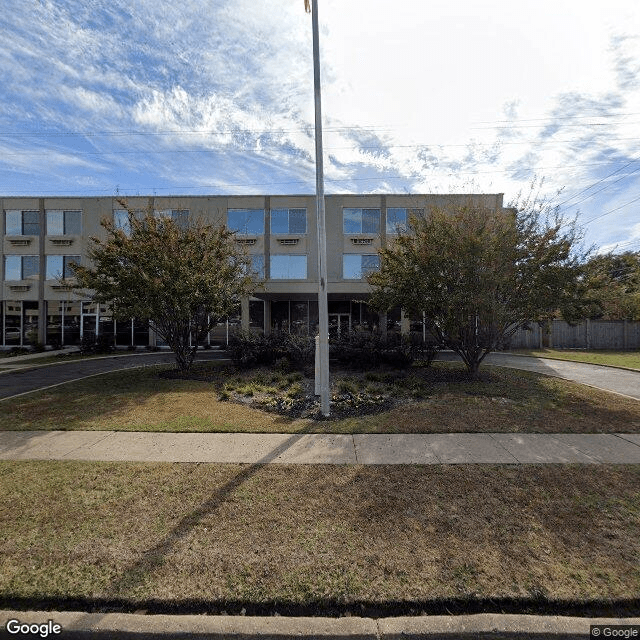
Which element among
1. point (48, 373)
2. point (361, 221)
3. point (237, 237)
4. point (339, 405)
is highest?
point (361, 221)

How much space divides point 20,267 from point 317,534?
28782 millimetres

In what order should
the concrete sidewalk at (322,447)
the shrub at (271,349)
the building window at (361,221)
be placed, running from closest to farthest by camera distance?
the concrete sidewalk at (322,447) < the shrub at (271,349) < the building window at (361,221)

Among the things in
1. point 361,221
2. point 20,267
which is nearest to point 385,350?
point 361,221

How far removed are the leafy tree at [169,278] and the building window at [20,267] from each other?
53.8ft

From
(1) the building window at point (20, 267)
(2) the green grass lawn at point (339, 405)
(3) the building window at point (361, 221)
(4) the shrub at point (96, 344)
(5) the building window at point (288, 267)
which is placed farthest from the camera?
(1) the building window at point (20, 267)

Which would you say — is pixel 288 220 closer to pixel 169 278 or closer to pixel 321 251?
pixel 169 278

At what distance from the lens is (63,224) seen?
23.4 m

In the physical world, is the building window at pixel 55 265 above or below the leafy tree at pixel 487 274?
above

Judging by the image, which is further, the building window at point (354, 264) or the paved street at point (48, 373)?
the building window at point (354, 264)

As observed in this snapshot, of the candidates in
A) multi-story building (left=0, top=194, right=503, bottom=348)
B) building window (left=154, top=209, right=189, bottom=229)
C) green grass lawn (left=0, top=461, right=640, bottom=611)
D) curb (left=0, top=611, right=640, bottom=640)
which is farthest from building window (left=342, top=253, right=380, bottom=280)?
curb (left=0, top=611, right=640, bottom=640)

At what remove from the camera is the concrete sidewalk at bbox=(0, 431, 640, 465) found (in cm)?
483

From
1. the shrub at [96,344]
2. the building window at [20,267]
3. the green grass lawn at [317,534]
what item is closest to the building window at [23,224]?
the building window at [20,267]

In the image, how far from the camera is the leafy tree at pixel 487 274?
29.4 ft

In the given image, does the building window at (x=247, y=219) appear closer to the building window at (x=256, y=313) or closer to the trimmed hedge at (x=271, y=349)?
the building window at (x=256, y=313)
